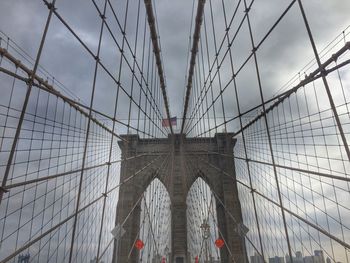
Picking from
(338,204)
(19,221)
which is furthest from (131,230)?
(338,204)

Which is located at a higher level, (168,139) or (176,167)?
(168,139)

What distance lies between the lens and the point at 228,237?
815 inches

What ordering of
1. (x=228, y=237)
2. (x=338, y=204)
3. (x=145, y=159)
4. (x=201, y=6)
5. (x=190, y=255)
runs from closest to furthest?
(x=338, y=204) → (x=201, y=6) → (x=228, y=237) → (x=190, y=255) → (x=145, y=159)

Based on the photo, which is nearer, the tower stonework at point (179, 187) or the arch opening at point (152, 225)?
the arch opening at point (152, 225)

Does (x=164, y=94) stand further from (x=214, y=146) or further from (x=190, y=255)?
(x=190, y=255)

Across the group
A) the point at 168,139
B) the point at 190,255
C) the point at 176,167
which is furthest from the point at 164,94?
the point at 190,255

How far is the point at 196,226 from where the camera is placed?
73.8ft

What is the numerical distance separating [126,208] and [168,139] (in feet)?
22.8

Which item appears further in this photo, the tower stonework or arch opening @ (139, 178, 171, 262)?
the tower stonework

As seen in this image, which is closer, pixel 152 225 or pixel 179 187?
pixel 152 225

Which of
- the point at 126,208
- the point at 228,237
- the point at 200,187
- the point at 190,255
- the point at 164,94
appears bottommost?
the point at 190,255

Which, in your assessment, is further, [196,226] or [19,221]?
[196,226]

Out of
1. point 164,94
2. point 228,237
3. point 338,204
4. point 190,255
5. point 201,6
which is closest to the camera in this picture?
point 338,204

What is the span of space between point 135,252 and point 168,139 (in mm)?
9495
